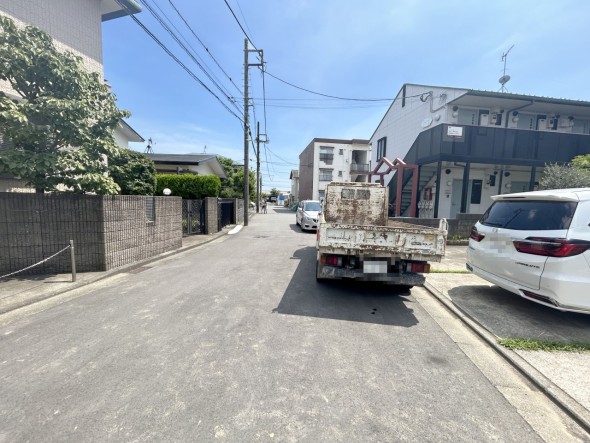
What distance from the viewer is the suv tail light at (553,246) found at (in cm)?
325

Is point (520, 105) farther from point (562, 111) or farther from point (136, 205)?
point (136, 205)

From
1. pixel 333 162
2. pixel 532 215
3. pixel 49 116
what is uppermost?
pixel 333 162

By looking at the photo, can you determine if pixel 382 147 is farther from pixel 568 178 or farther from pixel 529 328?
pixel 529 328

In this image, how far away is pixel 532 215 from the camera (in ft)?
12.6

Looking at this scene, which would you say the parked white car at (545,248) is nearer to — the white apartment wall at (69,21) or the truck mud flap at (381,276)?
the truck mud flap at (381,276)

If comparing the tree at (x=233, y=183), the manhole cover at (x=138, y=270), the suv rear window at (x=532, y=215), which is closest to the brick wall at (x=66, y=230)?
the manhole cover at (x=138, y=270)

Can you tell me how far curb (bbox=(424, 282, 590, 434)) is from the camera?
2.13 m

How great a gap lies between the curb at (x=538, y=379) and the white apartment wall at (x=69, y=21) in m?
10.8

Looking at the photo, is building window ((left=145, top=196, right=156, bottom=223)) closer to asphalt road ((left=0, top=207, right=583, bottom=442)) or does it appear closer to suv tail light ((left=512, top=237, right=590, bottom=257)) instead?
asphalt road ((left=0, top=207, right=583, bottom=442))

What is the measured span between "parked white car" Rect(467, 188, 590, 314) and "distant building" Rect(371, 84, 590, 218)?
7.62 m

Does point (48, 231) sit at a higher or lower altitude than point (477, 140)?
lower

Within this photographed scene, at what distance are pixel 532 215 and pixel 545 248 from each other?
60cm

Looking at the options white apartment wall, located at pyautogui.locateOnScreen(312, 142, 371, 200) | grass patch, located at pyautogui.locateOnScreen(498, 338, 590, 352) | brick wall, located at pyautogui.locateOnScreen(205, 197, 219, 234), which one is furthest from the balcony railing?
grass patch, located at pyautogui.locateOnScreen(498, 338, 590, 352)

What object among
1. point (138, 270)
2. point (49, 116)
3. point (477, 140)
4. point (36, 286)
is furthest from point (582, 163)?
point (36, 286)
